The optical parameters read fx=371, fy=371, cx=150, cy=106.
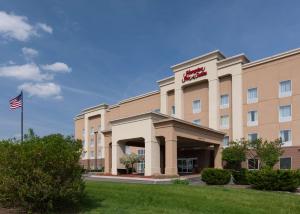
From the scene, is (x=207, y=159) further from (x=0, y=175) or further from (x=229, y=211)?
(x=0, y=175)

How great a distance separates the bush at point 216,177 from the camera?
27.3 m

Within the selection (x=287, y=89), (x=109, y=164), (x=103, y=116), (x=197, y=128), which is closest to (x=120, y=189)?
(x=197, y=128)

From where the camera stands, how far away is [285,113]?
43.9m

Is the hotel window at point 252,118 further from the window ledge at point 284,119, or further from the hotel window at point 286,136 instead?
the hotel window at point 286,136

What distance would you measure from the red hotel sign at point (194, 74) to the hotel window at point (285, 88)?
11095 millimetres

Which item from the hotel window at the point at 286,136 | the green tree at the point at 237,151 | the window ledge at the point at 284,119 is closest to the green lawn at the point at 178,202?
the green tree at the point at 237,151

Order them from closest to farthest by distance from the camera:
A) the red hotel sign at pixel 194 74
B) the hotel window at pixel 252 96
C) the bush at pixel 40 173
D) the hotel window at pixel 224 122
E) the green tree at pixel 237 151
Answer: the bush at pixel 40 173 → the green tree at pixel 237 151 → the hotel window at pixel 252 96 → the hotel window at pixel 224 122 → the red hotel sign at pixel 194 74

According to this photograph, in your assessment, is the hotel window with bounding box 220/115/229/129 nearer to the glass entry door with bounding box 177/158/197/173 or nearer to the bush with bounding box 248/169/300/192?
the glass entry door with bounding box 177/158/197/173

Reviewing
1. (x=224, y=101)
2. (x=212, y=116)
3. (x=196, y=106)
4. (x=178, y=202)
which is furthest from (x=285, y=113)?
(x=178, y=202)

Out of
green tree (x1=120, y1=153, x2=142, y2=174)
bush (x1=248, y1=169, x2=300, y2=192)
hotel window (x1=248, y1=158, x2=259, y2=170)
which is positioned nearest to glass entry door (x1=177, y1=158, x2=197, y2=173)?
hotel window (x1=248, y1=158, x2=259, y2=170)

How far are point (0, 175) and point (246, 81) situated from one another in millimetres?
38841

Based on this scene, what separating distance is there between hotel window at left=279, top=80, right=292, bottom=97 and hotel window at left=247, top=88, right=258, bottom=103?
3.31m

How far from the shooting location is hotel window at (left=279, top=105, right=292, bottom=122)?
43438 mm

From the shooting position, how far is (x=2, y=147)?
14.2 metres
